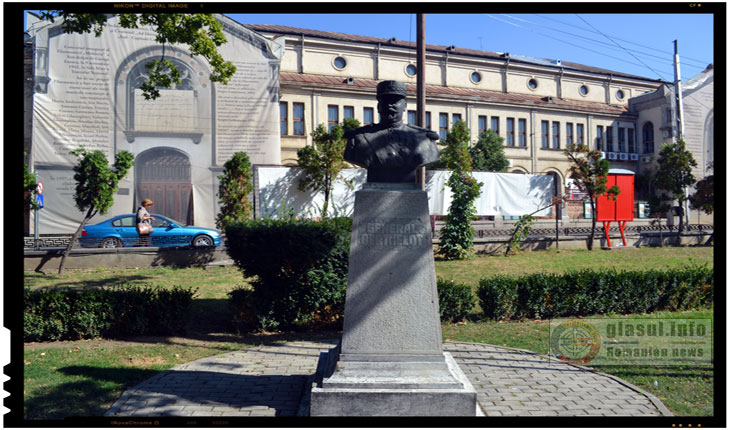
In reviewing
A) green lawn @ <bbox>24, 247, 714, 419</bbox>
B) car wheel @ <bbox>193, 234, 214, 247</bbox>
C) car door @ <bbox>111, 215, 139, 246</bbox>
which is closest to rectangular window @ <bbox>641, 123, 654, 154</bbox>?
green lawn @ <bbox>24, 247, 714, 419</bbox>

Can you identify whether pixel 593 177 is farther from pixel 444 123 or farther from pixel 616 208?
pixel 444 123

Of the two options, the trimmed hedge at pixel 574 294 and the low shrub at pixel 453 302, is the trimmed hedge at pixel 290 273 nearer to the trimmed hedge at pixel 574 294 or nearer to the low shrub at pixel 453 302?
the low shrub at pixel 453 302

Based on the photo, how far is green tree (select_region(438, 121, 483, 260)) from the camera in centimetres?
1627

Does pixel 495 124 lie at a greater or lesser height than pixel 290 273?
greater

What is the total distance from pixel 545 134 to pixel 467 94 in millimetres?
7298

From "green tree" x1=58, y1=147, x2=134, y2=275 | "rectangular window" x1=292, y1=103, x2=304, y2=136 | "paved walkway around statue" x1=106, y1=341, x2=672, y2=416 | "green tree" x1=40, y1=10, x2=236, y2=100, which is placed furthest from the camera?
"rectangular window" x1=292, y1=103, x2=304, y2=136

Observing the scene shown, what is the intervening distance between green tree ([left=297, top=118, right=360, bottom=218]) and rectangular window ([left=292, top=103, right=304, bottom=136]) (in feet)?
23.6

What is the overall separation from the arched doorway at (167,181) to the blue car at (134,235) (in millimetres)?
7530


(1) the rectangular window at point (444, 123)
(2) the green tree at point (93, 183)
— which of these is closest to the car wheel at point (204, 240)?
(2) the green tree at point (93, 183)

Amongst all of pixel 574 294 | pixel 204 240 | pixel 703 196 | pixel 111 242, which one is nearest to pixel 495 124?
pixel 703 196

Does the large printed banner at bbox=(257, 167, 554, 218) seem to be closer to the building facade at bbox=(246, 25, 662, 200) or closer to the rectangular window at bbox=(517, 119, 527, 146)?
the building facade at bbox=(246, 25, 662, 200)

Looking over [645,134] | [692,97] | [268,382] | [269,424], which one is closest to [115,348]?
[268,382]

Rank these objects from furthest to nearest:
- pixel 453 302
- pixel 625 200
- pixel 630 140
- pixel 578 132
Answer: pixel 630 140 → pixel 578 132 → pixel 625 200 → pixel 453 302

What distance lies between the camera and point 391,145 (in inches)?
205
